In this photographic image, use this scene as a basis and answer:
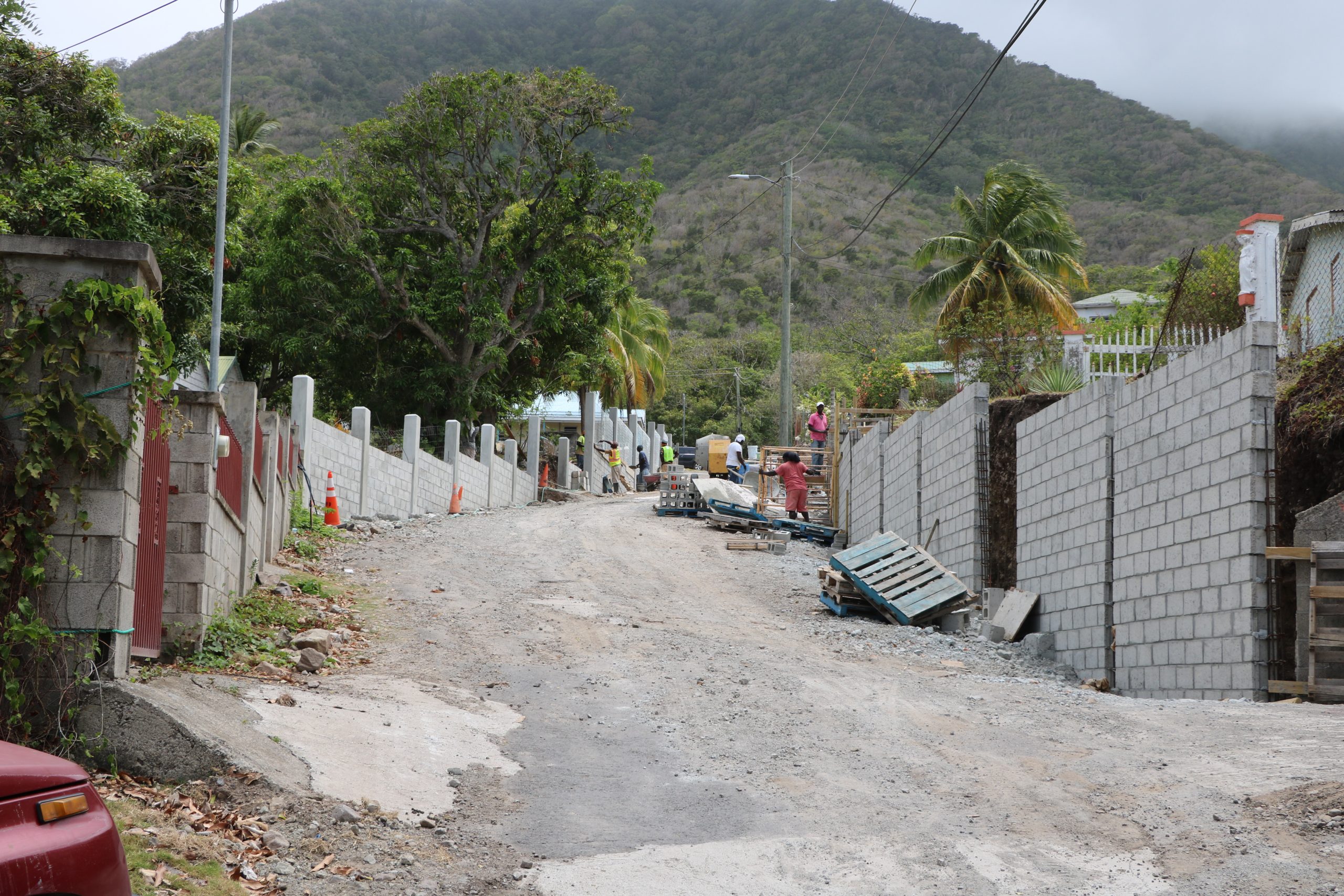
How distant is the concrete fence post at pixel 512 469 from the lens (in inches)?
1253

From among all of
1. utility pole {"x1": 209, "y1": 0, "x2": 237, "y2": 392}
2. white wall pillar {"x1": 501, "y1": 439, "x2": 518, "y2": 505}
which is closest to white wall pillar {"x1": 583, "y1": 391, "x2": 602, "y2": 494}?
white wall pillar {"x1": 501, "y1": 439, "x2": 518, "y2": 505}

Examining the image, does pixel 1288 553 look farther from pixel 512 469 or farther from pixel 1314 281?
pixel 512 469

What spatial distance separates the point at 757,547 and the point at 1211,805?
1480cm

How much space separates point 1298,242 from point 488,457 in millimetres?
18630

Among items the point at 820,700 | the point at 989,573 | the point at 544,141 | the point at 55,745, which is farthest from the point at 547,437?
the point at 55,745

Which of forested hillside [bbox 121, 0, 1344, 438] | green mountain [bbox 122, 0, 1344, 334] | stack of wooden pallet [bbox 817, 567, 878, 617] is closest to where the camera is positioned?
stack of wooden pallet [bbox 817, 567, 878, 617]

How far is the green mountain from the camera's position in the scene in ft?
257

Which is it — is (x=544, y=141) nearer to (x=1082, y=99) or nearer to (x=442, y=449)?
(x=442, y=449)

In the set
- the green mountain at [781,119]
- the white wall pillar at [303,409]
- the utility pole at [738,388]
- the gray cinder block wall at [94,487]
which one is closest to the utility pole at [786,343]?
the white wall pillar at [303,409]

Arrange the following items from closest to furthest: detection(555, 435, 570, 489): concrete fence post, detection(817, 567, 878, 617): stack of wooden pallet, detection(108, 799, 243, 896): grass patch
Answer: detection(108, 799, 243, 896): grass patch, detection(817, 567, 878, 617): stack of wooden pallet, detection(555, 435, 570, 489): concrete fence post

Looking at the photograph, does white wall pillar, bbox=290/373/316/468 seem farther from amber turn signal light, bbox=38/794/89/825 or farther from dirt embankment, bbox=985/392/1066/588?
amber turn signal light, bbox=38/794/89/825

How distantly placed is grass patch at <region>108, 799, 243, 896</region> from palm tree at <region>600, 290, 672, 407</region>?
33042mm

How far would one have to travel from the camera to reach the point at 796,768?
7.50 m

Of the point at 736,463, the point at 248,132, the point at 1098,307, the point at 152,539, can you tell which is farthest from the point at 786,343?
the point at 1098,307
